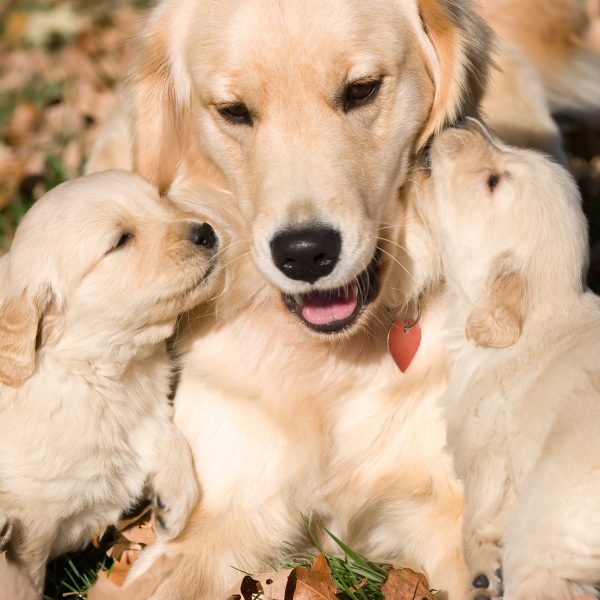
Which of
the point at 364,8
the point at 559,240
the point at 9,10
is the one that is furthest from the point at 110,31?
the point at 559,240

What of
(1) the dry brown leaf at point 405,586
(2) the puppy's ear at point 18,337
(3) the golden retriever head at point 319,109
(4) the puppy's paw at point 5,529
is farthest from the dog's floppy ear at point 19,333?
(1) the dry brown leaf at point 405,586

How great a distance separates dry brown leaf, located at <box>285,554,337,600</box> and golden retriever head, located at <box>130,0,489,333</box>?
0.71m

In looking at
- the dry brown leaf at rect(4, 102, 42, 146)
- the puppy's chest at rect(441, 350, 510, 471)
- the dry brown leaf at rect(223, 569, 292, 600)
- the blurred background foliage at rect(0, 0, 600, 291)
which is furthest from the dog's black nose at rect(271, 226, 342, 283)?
the dry brown leaf at rect(4, 102, 42, 146)

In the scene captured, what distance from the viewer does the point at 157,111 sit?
11.6 ft

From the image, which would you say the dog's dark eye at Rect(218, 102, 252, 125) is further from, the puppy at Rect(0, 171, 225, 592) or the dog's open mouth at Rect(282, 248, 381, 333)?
the dog's open mouth at Rect(282, 248, 381, 333)

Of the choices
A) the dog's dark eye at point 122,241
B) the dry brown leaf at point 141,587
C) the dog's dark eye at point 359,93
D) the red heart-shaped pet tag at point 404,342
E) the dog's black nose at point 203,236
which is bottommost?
the dry brown leaf at point 141,587

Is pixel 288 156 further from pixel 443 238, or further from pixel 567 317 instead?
pixel 567 317

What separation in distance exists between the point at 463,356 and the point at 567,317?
346mm

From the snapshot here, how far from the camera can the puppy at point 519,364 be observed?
2.52 metres

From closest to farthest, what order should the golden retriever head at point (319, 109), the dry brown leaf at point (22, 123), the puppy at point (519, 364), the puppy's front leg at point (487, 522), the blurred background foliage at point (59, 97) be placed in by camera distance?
the puppy at point (519, 364) < the puppy's front leg at point (487, 522) < the golden retriever head at point (319, 109) < the blurred background foliage at point (59, 97) < the dry brown leaf at point (22, 123)

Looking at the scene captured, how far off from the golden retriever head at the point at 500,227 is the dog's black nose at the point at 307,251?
1.51 feet

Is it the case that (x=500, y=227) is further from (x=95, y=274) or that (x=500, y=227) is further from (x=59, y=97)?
(x=59, y=97)

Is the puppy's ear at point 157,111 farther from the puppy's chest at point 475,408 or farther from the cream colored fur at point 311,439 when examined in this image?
the puppy's chest at point 475,408

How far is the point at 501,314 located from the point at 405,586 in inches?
32.9
